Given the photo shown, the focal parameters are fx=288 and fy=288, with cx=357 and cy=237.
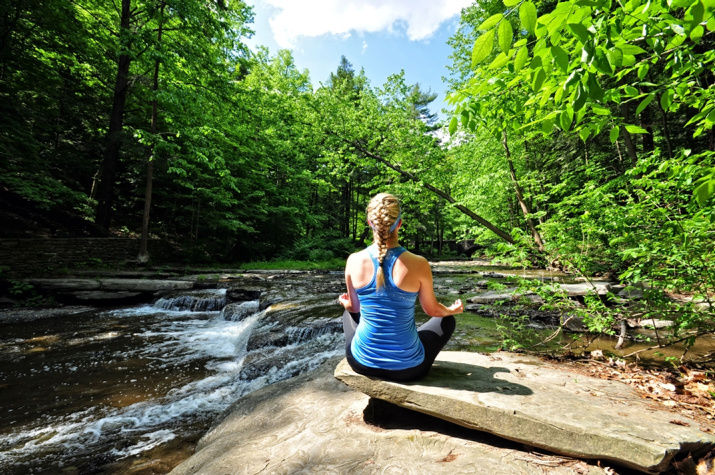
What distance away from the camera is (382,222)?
2.24 metres

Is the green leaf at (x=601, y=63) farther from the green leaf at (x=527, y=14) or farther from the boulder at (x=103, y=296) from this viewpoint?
the boulder at (x=103, y=296)

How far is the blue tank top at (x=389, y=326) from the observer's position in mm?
2240

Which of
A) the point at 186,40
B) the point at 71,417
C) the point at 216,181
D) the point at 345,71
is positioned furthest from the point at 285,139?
the point at 71,417

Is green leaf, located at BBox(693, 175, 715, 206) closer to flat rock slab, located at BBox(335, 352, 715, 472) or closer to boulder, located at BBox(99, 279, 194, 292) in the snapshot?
flat rock slab, located at BBox(335, 352, 715, 472)

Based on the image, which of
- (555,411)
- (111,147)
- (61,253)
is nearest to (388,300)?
(555,411)

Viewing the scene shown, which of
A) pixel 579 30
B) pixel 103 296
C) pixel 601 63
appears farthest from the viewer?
pixel 103 296

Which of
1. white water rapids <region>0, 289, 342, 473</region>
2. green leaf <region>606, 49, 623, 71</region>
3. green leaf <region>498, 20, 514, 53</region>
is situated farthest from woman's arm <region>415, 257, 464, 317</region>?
white water rapids <region>0, 289, 342, 473</region>

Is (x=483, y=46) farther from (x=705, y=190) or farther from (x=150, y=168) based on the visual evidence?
(x=150, y=168)

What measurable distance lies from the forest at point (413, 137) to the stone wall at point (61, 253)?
118 centimetres

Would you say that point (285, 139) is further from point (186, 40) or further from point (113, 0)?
point (113, 0)

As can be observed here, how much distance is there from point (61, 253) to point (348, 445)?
14587 millimetres

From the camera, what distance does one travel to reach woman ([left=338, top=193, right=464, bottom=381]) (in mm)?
2238

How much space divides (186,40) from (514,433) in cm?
1901

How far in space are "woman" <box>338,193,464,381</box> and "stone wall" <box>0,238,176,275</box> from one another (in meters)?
12.9
